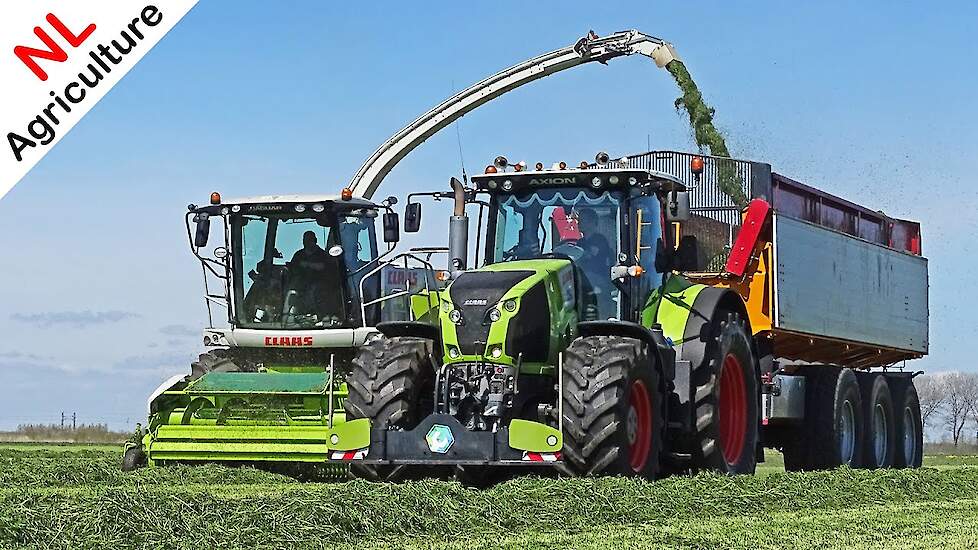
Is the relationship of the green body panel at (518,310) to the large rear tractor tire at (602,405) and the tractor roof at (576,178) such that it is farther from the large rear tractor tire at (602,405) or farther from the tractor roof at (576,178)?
the tractor roof at (576,178)

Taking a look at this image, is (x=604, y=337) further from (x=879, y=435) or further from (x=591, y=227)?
(x=879, y=435)

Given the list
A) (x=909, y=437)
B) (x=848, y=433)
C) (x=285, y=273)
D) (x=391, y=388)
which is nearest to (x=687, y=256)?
(x=391, y=388)

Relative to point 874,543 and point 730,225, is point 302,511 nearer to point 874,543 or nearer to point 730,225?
point 874,543

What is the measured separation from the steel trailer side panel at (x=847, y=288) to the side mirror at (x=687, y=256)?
2.56 m

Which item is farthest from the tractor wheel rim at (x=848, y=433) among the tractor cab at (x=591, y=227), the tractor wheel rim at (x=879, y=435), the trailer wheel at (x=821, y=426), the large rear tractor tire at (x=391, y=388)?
the large rear tractor tire at (x=391, y=388)

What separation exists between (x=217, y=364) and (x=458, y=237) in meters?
3.99

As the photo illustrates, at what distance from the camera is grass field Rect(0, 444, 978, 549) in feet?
26.4

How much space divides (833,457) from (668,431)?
451cm

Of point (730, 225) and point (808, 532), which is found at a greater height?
point (730, 225)

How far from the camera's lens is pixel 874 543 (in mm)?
8516

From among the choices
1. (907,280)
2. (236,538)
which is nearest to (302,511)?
(236,538)

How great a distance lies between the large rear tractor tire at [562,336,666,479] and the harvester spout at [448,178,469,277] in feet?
5.67

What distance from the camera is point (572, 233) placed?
42.6 feet

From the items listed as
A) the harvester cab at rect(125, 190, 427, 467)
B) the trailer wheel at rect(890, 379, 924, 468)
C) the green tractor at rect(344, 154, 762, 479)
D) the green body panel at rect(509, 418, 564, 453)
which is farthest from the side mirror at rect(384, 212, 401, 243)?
the trailer wheel at rect(890, 379, 924, 468)
